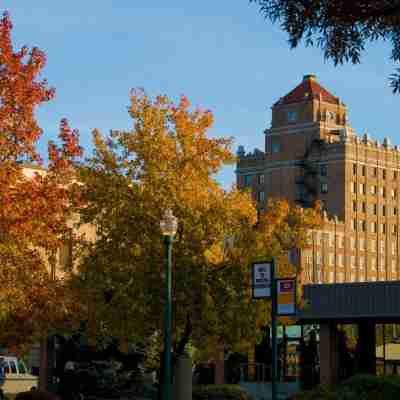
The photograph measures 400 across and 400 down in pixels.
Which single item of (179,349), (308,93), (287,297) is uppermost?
(308,93)

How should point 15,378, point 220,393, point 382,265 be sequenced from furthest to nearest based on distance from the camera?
point 382,265
point 15,378
point 220,393

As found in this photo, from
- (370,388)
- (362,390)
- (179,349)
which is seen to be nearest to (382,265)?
(179,349)

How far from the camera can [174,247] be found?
37.2 meters

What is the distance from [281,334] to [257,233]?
22.1 meters

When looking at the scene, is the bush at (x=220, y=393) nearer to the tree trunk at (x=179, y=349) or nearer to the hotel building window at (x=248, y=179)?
the tree trunk at (x=179, y=349)

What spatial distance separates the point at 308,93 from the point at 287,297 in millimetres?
164396

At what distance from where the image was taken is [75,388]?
154 feet

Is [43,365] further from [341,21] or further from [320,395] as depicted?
[341,21]

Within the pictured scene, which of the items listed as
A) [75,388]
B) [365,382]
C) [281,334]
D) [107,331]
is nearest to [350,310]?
[281,334]

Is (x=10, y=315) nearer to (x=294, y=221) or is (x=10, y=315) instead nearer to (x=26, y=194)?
(x=26, y=194)

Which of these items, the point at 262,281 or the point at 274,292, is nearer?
the point at 274,292

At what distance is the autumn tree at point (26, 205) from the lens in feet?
93.3

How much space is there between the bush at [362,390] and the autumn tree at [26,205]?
7.39 m

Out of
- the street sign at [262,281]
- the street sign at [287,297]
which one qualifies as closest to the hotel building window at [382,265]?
the street sign at [262,281]
